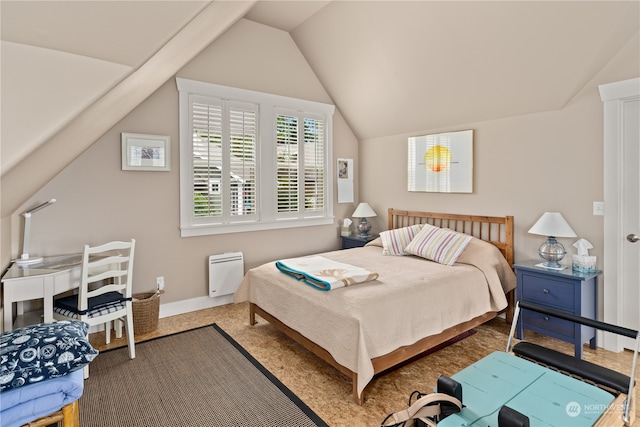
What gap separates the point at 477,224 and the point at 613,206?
1252 millimetres

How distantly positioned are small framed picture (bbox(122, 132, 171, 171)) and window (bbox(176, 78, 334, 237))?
18 centimetres

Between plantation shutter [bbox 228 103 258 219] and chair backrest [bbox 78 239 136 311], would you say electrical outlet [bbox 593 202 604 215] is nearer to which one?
plantation shutter [bbox 228 103 258 219]

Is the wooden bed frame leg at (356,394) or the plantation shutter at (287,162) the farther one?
the plantation shutter at (287,162)

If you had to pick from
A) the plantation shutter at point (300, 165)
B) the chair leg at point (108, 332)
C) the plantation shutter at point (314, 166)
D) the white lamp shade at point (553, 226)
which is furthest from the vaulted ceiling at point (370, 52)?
the chair leg at point (108, 332)

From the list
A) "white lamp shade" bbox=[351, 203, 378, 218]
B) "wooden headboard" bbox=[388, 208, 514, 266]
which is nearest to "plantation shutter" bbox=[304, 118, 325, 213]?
"white lamp shade" bbox=[351, 203, 378, 218]

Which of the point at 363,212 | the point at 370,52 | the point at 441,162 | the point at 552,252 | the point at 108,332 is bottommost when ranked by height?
the point at 108,332

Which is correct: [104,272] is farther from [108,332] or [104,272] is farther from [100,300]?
[108,332]

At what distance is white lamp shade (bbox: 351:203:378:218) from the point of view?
4938mm

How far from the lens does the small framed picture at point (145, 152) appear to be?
3441 millimetres

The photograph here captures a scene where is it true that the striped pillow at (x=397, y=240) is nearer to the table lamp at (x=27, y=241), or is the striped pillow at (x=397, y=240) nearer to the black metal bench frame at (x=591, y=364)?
the black metal bench frame at (x=591, y=364)

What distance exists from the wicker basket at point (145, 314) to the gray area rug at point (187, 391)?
0.29 meters

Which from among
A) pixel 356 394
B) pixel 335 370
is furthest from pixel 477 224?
pixel 356 394

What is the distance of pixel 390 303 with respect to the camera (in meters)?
2.43

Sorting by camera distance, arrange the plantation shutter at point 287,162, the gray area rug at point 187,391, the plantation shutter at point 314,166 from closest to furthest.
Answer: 1. the gray area rug at point 187,391
2. the plantation shutter at point 287,162
3. the plantation shutter at point 314,166
